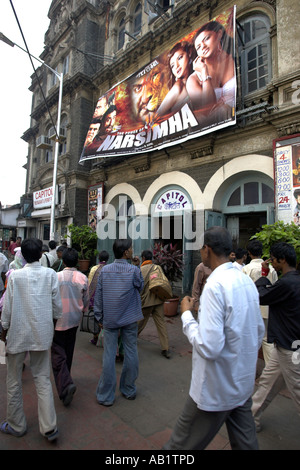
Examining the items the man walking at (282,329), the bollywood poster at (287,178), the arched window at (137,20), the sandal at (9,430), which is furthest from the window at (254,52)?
the sandal at (9,430)

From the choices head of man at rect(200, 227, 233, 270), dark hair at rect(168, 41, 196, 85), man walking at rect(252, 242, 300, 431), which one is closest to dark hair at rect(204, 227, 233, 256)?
head of man at rect(200, 227, 233, 270)

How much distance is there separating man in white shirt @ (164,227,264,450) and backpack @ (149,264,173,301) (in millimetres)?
2567

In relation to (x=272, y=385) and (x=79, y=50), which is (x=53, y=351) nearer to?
(x=272, y=385)

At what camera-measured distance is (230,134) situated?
24.8ft

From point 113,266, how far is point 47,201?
12468 mm

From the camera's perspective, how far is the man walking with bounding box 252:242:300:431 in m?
2.37

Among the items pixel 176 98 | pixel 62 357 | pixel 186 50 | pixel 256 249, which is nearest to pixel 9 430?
pixel 62 357

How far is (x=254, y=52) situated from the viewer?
25.2ft

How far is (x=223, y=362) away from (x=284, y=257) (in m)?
1.35

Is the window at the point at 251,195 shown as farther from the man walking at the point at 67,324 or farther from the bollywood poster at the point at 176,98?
the man walking at the point at 67,324

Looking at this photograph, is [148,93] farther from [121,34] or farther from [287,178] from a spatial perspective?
[287,178]

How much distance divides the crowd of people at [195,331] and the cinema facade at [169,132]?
4318mm

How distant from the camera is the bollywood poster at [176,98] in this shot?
725cm

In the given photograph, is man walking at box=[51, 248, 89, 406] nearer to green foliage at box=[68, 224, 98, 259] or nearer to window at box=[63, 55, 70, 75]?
green foliage at box=[68, 224, 98, 259]
